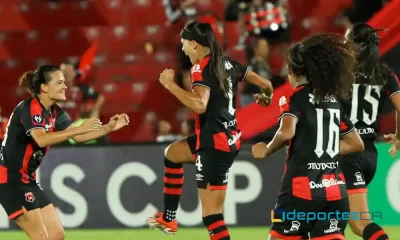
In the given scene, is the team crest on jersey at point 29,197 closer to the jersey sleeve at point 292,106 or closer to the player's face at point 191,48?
the player's face at point 191,48

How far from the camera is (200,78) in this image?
20.7ft

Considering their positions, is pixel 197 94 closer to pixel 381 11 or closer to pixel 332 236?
pixel 332 236

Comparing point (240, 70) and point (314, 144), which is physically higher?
point (240, 70)

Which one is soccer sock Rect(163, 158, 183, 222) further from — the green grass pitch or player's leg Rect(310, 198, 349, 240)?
player's leg Rect(310, 198, 349, 240)

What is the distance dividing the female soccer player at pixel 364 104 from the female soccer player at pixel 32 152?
1610 millimetres

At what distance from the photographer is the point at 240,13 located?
10.8m

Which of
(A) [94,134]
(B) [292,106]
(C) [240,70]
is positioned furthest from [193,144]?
(B) [292,106]

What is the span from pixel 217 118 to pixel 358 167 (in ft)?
3.44

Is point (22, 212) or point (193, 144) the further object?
point (193, 144)

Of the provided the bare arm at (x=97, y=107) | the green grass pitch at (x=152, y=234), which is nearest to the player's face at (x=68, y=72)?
the bare arm at (x=97, y=107)

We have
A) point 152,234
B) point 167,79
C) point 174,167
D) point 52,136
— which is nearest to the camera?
point 167,79

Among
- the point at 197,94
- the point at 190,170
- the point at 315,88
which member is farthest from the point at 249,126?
the point at 315,88

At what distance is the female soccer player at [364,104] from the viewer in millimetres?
6336

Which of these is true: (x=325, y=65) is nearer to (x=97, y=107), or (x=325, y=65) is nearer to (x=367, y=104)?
(x=367, y=104)
